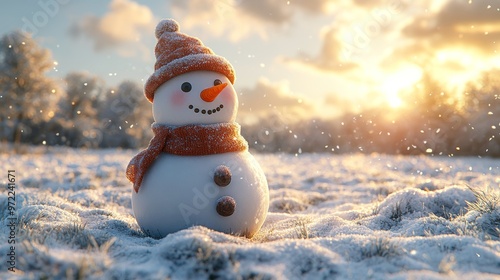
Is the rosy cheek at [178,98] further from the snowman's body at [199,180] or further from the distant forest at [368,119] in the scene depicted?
the distant forest at [368,119]

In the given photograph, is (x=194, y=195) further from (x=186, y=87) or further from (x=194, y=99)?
(x=186, y=87)

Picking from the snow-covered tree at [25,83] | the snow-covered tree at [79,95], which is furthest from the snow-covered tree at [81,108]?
the snow-covered tree at [25,83]

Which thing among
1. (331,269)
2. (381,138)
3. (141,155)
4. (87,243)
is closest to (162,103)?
(141,155)

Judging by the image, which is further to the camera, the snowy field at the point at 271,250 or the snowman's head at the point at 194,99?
the snowman's head at the point at 194,99

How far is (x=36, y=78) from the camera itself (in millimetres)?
23656

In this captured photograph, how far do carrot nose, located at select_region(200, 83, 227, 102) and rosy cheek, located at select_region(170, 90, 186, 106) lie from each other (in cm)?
17

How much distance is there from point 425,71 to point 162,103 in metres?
25.1

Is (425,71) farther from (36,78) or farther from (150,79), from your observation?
(150,79)

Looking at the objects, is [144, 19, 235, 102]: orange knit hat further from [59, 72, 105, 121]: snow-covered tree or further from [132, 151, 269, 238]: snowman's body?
[59, 72, 105, 121]: snow-covered tree

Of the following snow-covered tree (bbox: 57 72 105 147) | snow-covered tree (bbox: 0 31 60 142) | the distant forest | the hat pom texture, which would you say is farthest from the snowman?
snow-covered tree (bbox: 57 72 105 147)

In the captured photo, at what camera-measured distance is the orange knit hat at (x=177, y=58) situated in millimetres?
4027

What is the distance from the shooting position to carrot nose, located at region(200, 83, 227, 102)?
4.00 metres

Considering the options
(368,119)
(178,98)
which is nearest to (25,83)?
(368,119)

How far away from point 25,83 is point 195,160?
2305cm
